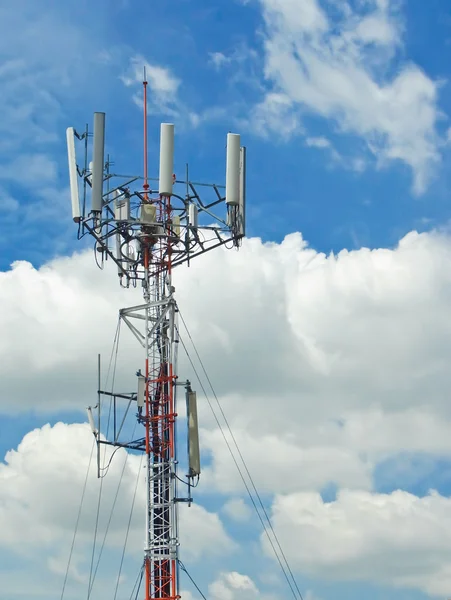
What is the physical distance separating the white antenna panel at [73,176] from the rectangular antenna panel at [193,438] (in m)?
12.5

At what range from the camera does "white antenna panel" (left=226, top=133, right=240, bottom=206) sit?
8506 cm

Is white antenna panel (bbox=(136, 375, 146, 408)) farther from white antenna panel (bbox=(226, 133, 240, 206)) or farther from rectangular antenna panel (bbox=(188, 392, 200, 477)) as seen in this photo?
white antenna panel (bbox=(226, 133, 240, 206))

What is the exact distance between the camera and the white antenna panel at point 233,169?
279 ft

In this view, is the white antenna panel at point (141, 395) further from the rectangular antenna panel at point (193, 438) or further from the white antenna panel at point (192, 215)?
the white antenna panel at point (192, 215)

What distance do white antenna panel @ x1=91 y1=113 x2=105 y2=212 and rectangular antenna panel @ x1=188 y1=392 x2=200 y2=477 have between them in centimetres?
1253

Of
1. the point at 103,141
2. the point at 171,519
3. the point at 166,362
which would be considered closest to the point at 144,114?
the point at 103,141

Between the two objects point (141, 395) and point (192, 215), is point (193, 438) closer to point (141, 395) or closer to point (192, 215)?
point (141, 395)

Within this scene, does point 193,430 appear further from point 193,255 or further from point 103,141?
point 103,141

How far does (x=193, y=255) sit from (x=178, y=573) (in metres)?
18.7

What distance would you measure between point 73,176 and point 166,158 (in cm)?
563

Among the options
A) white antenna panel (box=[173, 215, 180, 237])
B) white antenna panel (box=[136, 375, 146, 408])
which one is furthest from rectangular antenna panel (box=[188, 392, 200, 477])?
white antenna panel (box=[173, 215, 180, 237])

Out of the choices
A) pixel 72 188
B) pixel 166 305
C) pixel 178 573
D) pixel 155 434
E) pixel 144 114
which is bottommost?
pixel 178 573

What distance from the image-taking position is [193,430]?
85.1 meters

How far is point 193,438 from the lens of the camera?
84875mm
